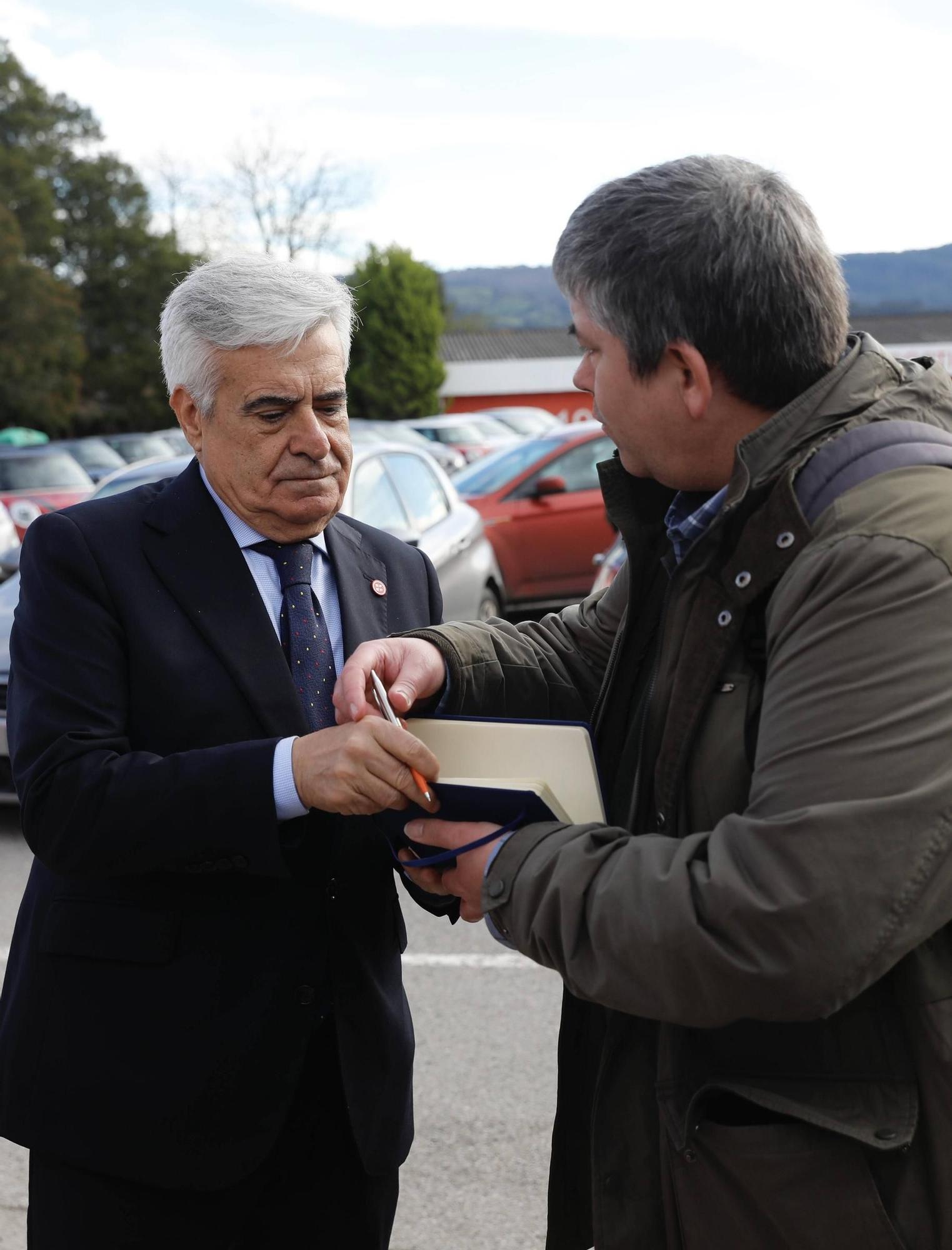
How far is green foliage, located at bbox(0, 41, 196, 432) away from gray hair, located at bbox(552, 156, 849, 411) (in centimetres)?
4444

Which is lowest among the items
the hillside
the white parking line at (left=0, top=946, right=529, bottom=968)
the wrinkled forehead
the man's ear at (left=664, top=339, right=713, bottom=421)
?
the hillside

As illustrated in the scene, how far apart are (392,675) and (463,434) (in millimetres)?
26284

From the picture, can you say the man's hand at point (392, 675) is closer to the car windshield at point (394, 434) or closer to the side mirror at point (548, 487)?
the side mirror at point (548, 487)

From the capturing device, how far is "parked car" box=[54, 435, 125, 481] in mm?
23125

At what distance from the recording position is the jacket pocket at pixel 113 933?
1986mm

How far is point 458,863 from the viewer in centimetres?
159

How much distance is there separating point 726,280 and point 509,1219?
101 inches

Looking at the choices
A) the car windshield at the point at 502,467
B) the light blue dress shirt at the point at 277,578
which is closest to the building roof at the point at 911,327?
the car windshield at the point at 502,467

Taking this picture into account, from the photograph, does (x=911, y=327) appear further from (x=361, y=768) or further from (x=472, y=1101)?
(x=361, y=768)

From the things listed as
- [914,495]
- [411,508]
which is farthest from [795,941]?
[411,508]

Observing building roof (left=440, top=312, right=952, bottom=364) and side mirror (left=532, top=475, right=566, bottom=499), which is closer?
side mirror (left=532, top=475, right=566, bottom=499)

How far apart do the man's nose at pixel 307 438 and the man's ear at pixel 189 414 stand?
0.55ft

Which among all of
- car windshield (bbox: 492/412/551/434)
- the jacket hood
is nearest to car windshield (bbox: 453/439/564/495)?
the jacket hood

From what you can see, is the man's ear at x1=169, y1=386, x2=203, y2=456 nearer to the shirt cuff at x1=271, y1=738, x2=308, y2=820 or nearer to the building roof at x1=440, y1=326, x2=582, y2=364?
the shirt cuff at x1=271, y1=738, x2=308, y2=820
